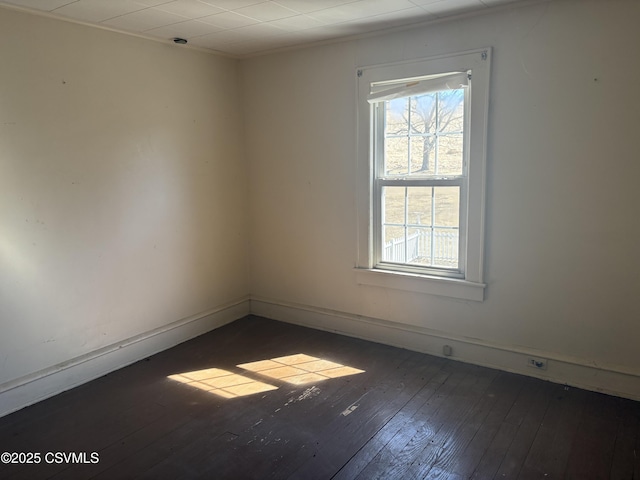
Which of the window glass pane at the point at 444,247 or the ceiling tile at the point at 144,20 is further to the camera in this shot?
the window glass pane at the point at 444,247

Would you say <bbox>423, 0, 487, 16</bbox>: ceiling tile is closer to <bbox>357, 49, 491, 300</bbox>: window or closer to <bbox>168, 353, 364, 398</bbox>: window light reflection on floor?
<bbox>357, 49, 491, 300</bbox>: window

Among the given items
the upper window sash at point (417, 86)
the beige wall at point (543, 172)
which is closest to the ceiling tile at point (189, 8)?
the beige wall at point (543, 172)

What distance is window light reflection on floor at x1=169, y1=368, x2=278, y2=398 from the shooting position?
3072 mm

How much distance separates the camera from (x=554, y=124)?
291cm

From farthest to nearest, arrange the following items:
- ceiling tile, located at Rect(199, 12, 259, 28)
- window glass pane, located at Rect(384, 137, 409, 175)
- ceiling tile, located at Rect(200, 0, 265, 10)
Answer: window glass pane, located at Rect(384, 137, 409, 175) < ceiling tile, located at Rect(199, 12, 259, 28) < ceiling tile, located at Rect(200, 0, 265, 10)

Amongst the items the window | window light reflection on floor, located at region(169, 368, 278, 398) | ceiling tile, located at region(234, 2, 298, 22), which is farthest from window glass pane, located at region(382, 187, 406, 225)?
window light reflection on floor, located at region(169, 368, 278, 398)

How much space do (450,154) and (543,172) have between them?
2.09 ft

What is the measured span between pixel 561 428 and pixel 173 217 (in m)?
3.05

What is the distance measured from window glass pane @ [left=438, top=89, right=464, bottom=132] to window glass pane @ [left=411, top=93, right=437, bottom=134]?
0.04 meters

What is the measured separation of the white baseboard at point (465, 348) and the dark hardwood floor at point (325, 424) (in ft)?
0.26

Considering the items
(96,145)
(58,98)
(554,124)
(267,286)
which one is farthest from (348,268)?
(58,98)

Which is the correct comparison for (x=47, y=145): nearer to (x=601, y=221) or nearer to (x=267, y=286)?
(x=267, y=286)

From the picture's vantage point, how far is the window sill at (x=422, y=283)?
10.9 ft

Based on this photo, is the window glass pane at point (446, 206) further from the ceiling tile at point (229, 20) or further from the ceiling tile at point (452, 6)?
the ceiling tile at point (229, 20)
